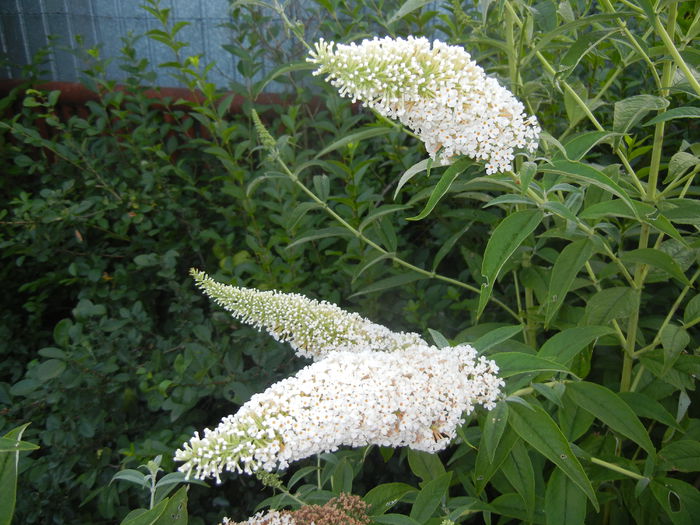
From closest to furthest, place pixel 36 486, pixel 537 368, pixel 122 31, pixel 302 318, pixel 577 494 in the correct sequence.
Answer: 1. pixel 537 368
2. pixel 577 494
3. pixel 302 318
4. pixel 36 486
5. pixel 122 31

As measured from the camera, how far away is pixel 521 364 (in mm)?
1203

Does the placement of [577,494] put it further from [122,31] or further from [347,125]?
[122,31]

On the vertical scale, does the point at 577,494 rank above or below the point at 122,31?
below

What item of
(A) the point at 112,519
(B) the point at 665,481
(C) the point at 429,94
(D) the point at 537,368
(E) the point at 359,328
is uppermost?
(C) the point at 429,94

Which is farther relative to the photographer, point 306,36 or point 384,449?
point 306,36

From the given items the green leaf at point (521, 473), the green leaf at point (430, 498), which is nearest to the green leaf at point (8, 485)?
the green leaf at point (430, 498)

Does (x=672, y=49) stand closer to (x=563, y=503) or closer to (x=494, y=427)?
(x=494, y=427)

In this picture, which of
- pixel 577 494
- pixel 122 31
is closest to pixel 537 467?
pixel 577 494

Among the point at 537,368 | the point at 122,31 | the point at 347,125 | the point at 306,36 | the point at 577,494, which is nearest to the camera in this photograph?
the point at 537,368

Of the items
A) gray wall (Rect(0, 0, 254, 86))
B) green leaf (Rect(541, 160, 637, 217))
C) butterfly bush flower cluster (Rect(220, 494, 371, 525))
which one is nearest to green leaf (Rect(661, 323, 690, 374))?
green leaf (Rect(541, 160, 637, 217))

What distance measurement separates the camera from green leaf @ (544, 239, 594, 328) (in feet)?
4.45

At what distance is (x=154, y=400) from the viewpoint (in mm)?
1996

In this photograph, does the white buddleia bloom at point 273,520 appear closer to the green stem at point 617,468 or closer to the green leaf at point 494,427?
the green leaf at point 494,427

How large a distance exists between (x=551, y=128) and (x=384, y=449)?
1.47 meters
